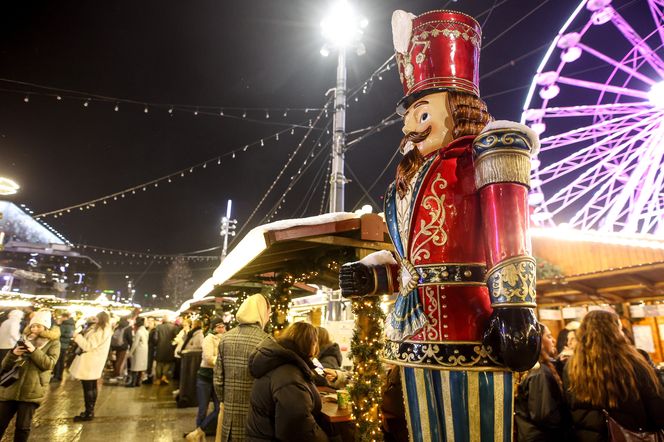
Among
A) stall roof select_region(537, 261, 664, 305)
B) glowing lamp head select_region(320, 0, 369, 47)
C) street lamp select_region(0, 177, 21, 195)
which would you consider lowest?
stall roof select_region(537, 261, 664, 305)

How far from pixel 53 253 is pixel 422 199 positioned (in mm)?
61085

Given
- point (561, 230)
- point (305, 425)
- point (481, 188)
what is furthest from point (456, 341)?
point (561, 230)

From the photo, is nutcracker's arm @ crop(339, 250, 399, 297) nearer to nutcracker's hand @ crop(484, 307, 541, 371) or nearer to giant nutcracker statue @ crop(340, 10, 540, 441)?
giant nutcracker statue @ crop(340, 10, 540, 441)

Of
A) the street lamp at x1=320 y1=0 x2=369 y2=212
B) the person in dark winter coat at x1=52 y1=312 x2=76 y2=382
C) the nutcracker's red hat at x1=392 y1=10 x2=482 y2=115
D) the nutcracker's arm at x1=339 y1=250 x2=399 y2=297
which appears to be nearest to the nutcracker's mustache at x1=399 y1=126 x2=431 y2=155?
the nutcracker's red hat at x1=392 y1=10 x2=482 y2=115

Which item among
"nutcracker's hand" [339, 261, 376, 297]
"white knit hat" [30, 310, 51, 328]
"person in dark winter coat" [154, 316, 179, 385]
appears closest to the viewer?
"nutcracker's hand" [339, 261, 376, 297]

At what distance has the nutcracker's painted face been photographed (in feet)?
5.92

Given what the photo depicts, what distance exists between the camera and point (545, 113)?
1005 centimetres

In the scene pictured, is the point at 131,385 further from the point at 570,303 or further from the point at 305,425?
the point at 570,303

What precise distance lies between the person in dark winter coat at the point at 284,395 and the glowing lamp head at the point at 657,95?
9379 millimetres

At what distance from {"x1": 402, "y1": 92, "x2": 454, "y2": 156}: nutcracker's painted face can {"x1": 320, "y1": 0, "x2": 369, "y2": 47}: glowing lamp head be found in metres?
8.94

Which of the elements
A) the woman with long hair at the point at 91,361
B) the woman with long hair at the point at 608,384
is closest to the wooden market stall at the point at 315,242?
the woman with long hair at the point at 608,384

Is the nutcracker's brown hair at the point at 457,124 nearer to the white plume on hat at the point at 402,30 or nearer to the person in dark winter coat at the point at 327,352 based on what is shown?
the white plume on hat at the point at 402,30

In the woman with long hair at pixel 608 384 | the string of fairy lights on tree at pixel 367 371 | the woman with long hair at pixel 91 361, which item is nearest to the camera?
the woman with long hair at pixel 608 384

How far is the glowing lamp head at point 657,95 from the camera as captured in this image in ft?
27.4
